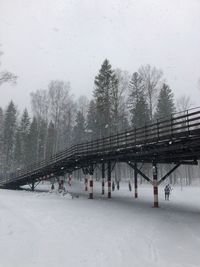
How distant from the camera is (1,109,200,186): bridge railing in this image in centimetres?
1911

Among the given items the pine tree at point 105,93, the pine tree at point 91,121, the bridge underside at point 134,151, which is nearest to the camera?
the bridge underside at point 134,151

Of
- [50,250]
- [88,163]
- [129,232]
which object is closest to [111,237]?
[129,232]

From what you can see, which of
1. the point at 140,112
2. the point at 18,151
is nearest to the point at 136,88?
the point at 140,112

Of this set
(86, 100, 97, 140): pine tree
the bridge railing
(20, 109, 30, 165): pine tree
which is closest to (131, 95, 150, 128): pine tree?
(86, 100, 97, 140): pine tree

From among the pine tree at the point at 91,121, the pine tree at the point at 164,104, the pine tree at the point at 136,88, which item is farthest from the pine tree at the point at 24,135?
the pine tree at the point at 164,104

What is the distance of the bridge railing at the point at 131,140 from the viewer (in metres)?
19.1

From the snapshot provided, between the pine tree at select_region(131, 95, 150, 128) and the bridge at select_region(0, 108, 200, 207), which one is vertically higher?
the pine tree at select_region(131, 95, 150, 128)

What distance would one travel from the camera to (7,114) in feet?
228

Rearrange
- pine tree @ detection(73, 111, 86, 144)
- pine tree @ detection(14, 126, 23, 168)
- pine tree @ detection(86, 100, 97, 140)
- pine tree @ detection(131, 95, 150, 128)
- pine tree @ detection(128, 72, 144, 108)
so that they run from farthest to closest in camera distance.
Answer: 1. pine tree @ detection(14, 126, 23, 168)
2. pine tree @ detection(73, 111, 86, 144)
3. pine tree @ detection(86, 100, 97, 140)
4. pine tree @ detection(128, 72, 144, 108)
5. pine tree @ detection(131, 95, 150, 128)

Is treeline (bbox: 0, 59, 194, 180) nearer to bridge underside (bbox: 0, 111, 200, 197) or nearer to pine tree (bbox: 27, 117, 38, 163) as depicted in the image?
pine tree (bbox: 27, 117, 38, 163)

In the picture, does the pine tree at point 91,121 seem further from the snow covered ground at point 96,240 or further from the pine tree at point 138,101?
the snow covered ground at point 96,240

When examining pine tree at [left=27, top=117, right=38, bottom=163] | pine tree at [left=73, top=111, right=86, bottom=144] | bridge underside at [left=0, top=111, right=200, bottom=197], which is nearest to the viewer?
bridge underside at [left=0, top=111, right=200, bottom=197]

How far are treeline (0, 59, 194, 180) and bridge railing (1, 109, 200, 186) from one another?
1384 centimetres

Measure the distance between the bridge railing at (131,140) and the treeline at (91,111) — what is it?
1384 centimetres
